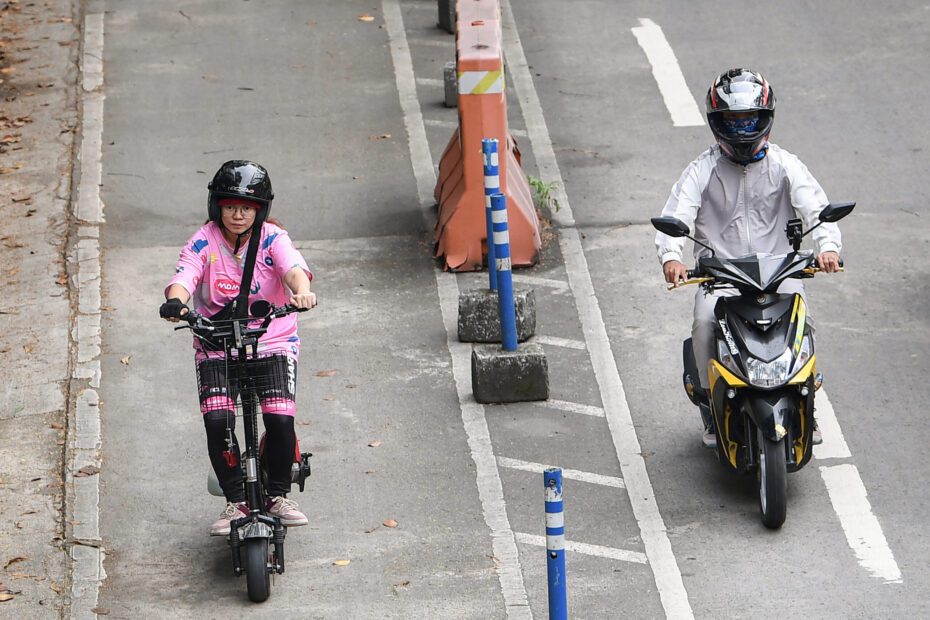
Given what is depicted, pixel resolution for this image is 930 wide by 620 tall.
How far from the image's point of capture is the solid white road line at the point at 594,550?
7.83 metres

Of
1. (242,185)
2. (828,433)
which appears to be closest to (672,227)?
(828,433)

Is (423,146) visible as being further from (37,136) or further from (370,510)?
(370,510)

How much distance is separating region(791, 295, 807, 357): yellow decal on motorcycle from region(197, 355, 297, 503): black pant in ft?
8.43

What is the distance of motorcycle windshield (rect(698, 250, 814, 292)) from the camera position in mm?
7898

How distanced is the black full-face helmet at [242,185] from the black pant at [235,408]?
72cm

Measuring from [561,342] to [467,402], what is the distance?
3.56 feet

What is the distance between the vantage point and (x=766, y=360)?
311 inches

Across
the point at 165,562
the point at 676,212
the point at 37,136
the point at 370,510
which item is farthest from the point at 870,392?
the point at 37,136

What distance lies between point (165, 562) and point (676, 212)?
328 cm

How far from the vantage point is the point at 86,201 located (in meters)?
12.7

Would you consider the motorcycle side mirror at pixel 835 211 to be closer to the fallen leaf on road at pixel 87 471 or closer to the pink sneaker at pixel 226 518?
the pink sneaker at pixel 226 518

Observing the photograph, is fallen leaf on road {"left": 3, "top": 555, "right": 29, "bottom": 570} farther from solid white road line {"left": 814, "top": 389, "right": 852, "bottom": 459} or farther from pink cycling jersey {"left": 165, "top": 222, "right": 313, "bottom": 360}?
Result: solid white road line {"left": 814, "top": 389, "right": 852, "bottom": 459}

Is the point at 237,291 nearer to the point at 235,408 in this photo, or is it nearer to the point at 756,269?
the point at 235,408

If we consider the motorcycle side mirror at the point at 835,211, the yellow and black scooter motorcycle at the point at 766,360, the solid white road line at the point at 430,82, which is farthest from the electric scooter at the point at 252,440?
the solid white road line at the point at 430,82
